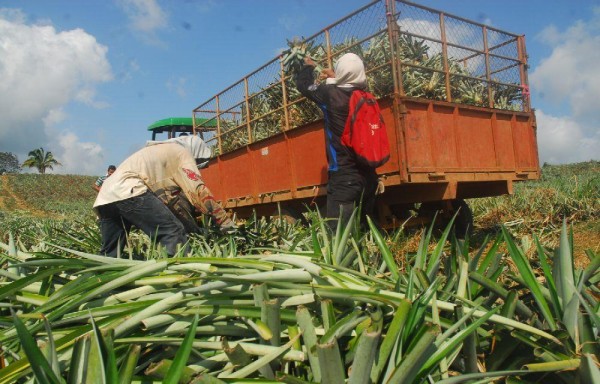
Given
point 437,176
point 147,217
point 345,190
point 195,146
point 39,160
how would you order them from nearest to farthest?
point 147,217
point 345,190
point 195,146
point 437,176
point 39,160

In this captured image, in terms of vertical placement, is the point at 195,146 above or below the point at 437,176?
above

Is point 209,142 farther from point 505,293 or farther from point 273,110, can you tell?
point 505,293

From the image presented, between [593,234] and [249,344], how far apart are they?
6.99 metres

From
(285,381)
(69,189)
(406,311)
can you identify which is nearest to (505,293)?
(406,311)

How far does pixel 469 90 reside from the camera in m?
6.48

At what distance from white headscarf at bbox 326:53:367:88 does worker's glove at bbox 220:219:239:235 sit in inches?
70.4

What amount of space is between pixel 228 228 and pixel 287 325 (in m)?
2.54

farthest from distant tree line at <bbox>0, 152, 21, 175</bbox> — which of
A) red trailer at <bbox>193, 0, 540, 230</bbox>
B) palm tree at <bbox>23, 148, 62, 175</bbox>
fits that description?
red trailer at <bbox>193, 0, 540, 230</bbox>

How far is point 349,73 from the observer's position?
4785 millimetres

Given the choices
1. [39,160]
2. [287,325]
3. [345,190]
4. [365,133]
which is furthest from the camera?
[39,160]

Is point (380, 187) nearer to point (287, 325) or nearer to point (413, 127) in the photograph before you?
point (413, 127)

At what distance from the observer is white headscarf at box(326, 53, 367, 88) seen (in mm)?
4773

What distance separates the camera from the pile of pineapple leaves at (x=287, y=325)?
120 cm

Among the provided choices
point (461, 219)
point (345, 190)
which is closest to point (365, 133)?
point (345, 190)
